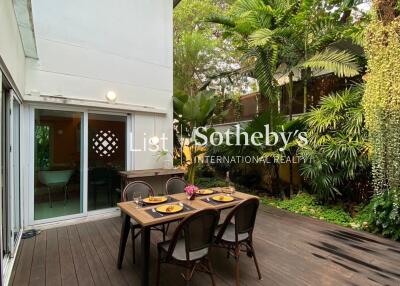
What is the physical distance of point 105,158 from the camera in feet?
16.7

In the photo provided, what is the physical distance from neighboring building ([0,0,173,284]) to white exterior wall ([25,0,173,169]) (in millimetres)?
18

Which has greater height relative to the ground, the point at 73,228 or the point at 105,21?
the point at 105,21

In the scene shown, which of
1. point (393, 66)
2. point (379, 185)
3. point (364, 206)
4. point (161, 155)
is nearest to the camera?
point (393, 66)

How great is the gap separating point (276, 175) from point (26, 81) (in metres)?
5.98

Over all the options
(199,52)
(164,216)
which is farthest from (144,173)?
(199,52)

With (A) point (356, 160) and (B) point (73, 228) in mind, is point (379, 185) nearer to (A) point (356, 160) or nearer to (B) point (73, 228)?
(A) point (356, 160)

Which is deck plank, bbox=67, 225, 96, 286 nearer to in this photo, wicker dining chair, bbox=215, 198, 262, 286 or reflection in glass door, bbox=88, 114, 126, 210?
reflection in glass door, bbox=88, 114, 126, 210

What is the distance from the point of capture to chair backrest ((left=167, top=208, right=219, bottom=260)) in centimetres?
223

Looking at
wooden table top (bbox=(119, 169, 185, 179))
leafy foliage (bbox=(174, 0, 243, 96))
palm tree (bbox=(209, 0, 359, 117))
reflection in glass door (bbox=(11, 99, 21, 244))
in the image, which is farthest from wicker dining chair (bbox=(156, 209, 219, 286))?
leafy foliage (bbox=(174, 0, 243, 96))

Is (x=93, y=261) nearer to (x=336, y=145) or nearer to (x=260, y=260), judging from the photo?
(x=260, y=260)

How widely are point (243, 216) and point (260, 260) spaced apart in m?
1.01

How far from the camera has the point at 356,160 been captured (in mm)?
4566

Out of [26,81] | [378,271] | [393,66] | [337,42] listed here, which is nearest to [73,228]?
[26,81]

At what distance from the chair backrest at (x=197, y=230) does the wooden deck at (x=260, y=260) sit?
66 centimetres
